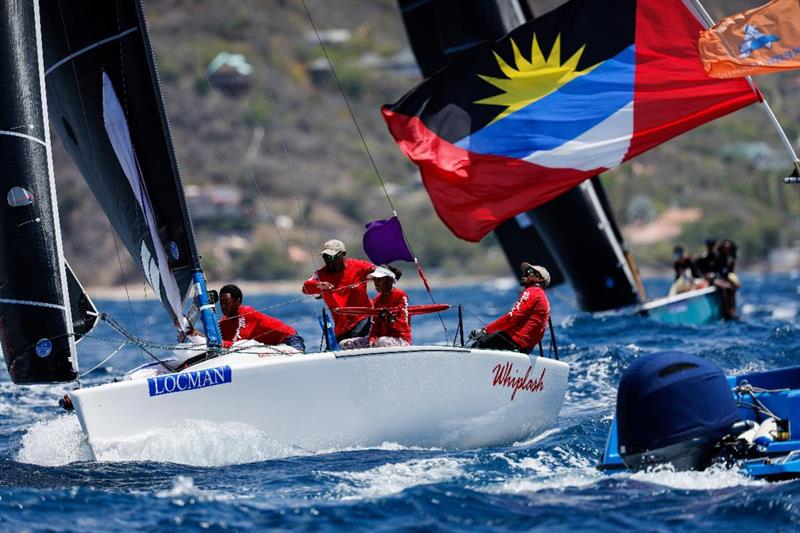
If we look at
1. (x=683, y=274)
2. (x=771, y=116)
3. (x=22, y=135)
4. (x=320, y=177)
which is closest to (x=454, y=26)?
(x=683, y=274)

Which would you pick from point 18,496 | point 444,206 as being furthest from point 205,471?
point 444,206

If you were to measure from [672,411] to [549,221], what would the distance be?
10575 millimetres

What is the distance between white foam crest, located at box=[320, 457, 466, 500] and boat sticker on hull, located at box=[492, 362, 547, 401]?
2.86 feet

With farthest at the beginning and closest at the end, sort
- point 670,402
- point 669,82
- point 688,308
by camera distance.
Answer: point 688,308, point 669,82, point 670,402

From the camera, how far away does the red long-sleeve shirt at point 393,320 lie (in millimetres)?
8711

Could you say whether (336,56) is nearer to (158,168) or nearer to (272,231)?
(272,231)

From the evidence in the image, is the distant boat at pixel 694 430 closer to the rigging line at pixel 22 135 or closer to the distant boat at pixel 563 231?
the rigging line at pixel 22 135

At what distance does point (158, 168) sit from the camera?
8.84 meters

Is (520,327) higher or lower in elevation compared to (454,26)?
lower

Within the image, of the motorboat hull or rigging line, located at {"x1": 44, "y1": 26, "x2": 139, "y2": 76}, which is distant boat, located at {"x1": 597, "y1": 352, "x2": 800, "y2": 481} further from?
rigging line, located at {"x1": 44, "y1": 26, "x2": 139, "y2": 76}

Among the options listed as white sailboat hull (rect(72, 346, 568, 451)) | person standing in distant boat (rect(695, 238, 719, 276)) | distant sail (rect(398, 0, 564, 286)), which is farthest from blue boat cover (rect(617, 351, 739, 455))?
person standing in distant boat (rect(695, 238, 719, 276))

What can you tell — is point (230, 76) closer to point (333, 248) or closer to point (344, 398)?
point (333, 248)

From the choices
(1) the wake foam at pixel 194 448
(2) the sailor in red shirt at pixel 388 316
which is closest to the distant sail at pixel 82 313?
(1) the wake foam at pixel 194 448

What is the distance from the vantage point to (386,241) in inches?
368
